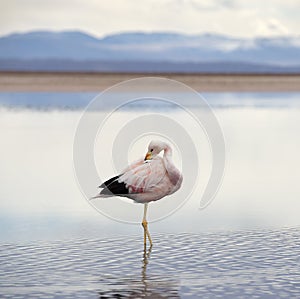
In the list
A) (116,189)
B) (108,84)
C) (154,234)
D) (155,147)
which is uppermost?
(108,84)

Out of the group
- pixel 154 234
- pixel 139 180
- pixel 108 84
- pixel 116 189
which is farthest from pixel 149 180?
pixel 108 84

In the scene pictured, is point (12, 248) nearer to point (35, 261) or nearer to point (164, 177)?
point (35, 261)

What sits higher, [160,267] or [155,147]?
[155,147]

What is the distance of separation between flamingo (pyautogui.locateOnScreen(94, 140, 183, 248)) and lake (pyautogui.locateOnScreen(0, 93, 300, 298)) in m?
Result: 0.49

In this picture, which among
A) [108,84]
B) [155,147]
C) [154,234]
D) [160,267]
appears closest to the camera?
[160,267]

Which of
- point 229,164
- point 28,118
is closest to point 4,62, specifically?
point 28,118

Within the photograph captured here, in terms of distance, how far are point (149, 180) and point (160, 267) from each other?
3.23 ft

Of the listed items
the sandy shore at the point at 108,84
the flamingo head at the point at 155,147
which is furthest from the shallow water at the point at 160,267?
the sandy shore at the point at 108,84

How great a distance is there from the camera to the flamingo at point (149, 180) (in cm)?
1010

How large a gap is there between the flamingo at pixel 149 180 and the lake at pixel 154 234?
1.60 ft

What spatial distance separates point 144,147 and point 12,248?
5.70 m

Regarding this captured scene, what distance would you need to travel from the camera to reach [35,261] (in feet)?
31.5

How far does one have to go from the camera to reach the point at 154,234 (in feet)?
36.0

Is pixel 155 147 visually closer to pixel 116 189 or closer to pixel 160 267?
pixel 116 189
